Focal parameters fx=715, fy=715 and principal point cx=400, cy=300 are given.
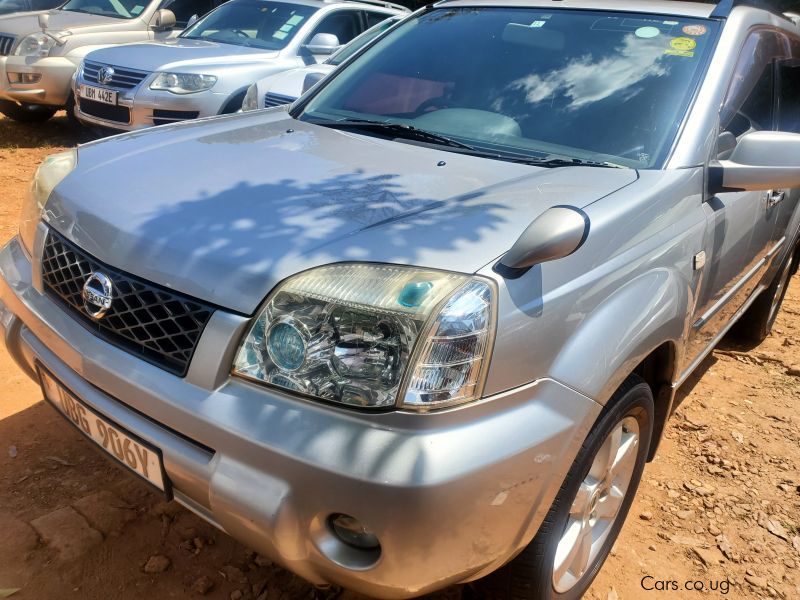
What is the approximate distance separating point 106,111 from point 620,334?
621 centimetres

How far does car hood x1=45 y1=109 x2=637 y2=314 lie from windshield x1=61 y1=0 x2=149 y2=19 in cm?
689

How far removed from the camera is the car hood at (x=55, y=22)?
7742 mm

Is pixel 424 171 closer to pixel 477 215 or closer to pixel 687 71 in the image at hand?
pixel 477 215

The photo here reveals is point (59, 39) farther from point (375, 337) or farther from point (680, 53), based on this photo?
point (375, 337)

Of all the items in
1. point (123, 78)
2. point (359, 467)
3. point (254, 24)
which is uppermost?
point (359, 467)

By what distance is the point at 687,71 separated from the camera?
2473 mm

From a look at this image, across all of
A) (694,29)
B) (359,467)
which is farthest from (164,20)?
(359,467)

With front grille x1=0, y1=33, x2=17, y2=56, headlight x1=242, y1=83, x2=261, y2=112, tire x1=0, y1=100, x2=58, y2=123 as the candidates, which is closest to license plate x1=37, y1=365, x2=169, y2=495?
headlight x1=242, y1=83, x2=261, y2=112

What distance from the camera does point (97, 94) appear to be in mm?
6707

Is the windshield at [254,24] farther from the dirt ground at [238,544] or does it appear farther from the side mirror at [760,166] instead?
the side mirror at [760,166]

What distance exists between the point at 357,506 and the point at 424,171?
44.3 inches

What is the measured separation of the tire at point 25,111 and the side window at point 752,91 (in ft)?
26.3

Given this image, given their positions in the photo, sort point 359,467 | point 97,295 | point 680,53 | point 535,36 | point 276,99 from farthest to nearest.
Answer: point 276,99
point 535,36
point 680,53
point 97,295
point 359,467

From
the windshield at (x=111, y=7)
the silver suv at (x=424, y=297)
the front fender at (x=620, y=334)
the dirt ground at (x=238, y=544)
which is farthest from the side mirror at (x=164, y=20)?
the front fender at (x=620, y=334)
